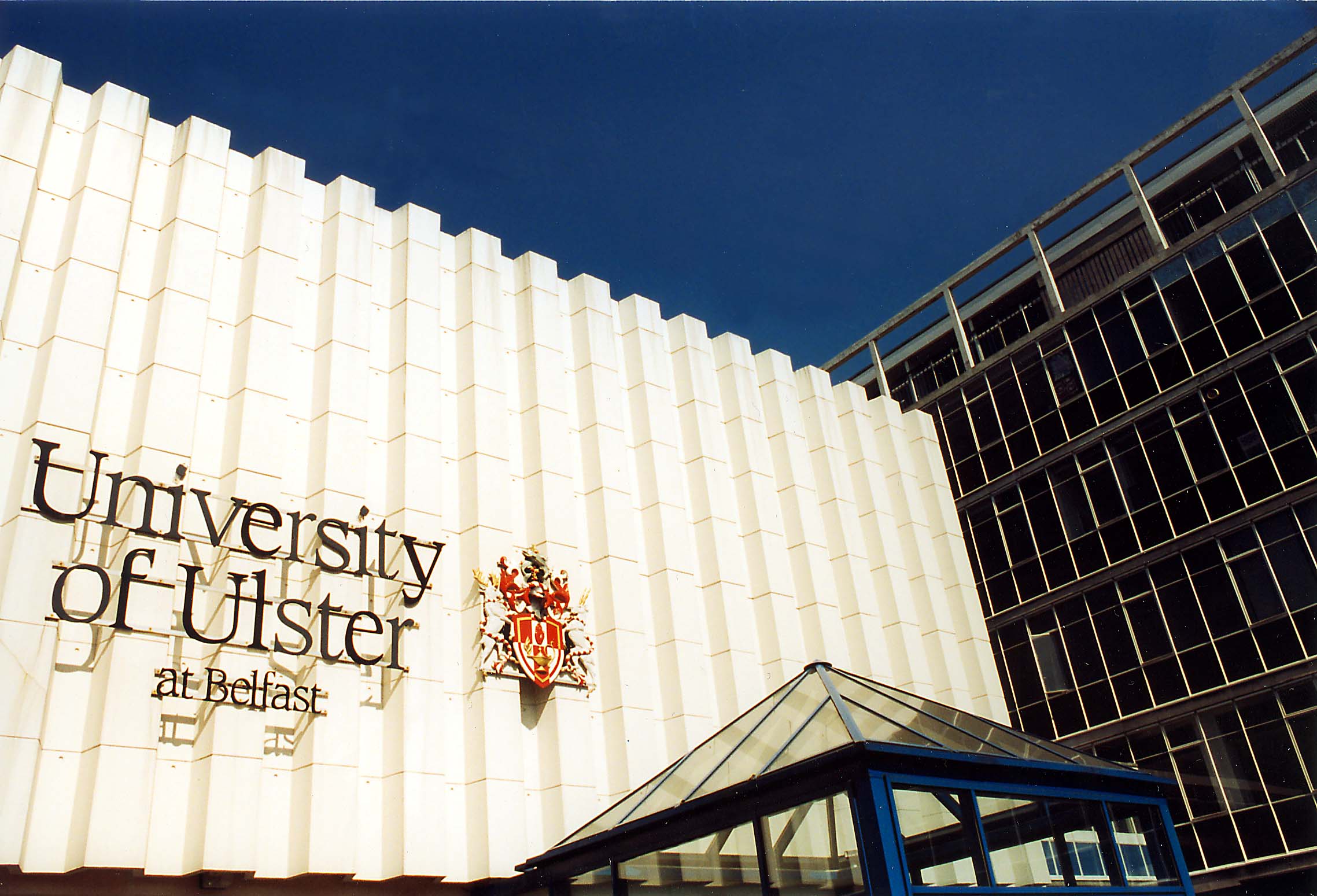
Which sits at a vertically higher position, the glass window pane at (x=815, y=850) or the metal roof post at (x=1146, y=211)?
the metal roof post at (x=1146, y=211)

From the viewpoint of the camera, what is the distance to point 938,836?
10.5 m

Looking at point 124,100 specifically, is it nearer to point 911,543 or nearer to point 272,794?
point 272,794

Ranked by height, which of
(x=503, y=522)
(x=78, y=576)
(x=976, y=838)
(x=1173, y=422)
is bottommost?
(x=976, y=838)

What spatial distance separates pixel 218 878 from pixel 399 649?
412cm

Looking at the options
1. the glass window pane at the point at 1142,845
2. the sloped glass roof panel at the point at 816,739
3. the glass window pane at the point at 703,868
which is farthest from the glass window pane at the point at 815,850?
the glass window pane at the point at 1142,845

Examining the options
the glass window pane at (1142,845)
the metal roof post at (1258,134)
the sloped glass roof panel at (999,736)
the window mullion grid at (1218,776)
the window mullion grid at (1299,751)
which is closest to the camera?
the glass window pane at (1142,845)

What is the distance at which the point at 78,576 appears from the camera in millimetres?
13633

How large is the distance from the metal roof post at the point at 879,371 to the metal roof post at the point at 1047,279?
548 centimetres

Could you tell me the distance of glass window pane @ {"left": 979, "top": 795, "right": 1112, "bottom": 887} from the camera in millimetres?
10805

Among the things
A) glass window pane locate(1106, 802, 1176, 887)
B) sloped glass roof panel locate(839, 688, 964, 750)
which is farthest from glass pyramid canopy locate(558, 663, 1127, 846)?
glass window pane locate(1106, 802, 1176, 887)

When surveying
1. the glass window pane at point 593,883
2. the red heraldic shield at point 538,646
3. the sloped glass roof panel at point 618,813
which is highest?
the red heraldic shield at point 538,646

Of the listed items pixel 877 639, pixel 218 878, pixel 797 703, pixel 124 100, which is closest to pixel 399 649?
pixel 218 878

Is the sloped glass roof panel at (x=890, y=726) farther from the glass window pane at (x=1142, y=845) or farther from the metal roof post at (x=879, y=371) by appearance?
the metal roof post at (x=879, y=371)

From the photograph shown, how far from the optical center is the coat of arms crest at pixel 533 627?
57.8 feet
